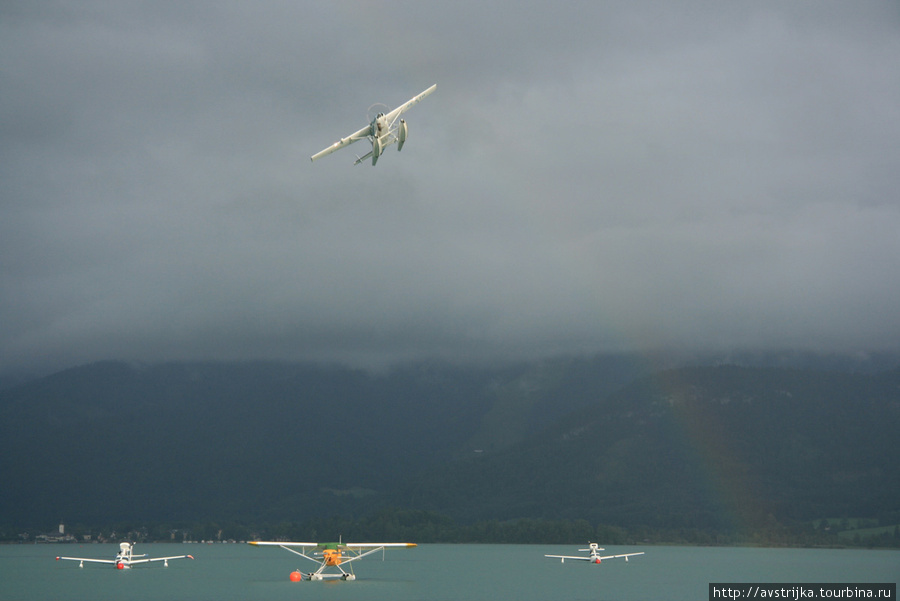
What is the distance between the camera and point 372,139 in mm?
68938

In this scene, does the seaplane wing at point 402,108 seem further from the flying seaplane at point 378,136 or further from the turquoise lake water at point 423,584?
the turquoise lake water at point 423,584

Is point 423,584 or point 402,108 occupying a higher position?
point 402,108

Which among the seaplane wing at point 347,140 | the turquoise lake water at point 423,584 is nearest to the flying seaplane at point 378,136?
the seaplane wing at point 347,140

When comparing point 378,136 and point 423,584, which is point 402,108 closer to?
point 378,136

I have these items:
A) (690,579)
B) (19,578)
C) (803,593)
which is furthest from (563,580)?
(19,578)

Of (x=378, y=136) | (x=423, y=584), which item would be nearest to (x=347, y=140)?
(x=378, y=136)

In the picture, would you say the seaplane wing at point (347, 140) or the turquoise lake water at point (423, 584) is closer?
the seaplane wing at point (347, 140)

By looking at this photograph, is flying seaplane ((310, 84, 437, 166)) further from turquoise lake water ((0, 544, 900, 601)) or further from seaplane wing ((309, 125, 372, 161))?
turquoise lake water ((0, 544, 900, 601))

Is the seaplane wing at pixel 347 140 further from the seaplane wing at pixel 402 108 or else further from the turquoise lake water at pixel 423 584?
the turquoise lake water at pixel 423 584

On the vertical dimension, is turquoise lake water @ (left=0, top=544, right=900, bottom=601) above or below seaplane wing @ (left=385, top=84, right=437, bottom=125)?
below

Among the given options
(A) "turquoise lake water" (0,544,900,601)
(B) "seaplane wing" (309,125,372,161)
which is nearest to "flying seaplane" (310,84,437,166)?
(B) "seaplane wing" (309,125,372,161)

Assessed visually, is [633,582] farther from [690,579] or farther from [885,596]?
[885,596]

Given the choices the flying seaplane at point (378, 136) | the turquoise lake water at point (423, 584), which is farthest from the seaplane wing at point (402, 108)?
the turquoise lake water at point (423, 584)

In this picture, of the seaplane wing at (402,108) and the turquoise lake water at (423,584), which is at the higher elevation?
the seaplane wing at (402,108)
